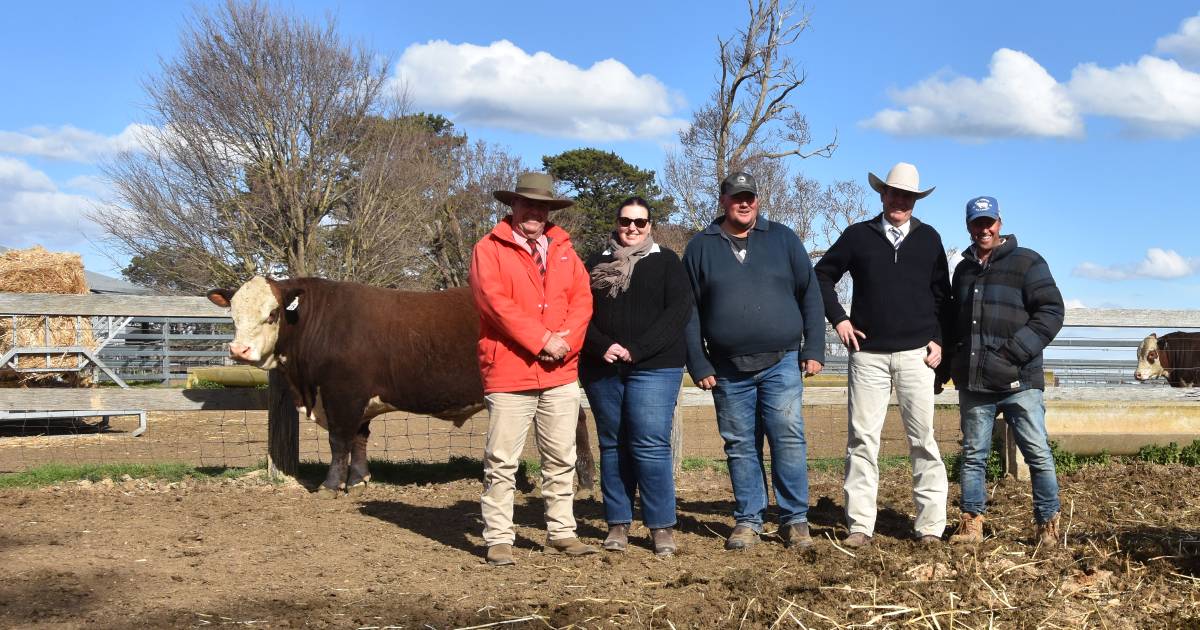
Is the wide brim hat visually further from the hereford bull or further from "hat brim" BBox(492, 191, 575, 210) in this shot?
the hereford bull

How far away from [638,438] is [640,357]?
410 mm

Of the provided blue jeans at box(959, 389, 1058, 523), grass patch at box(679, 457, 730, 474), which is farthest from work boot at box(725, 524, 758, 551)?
grass patch at box(679, 457, 730, 474)

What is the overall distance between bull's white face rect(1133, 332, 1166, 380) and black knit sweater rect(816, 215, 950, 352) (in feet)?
40.3

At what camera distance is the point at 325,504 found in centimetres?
645

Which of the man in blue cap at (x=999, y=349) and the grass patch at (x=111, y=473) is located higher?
the man in blue cap at (x=999, y=349)

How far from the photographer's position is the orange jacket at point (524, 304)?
15.3 feet

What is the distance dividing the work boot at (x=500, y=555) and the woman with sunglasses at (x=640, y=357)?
1.69ft

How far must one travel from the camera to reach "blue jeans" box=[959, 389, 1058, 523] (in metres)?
4.95

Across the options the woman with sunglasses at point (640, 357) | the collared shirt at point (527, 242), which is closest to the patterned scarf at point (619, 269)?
the woman with sunglasses at point (640, 357)

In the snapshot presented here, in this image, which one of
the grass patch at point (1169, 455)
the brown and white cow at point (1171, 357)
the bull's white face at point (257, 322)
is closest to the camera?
the bull's white face at point (257, 322)

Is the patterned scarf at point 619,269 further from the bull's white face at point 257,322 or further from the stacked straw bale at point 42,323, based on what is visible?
the stacked straw bale at point 42,323

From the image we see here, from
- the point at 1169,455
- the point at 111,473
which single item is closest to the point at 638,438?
the point at 111,473

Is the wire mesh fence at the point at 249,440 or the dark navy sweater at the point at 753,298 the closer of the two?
the dark navy sweater at the point at 753,298

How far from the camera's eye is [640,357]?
186 inches
